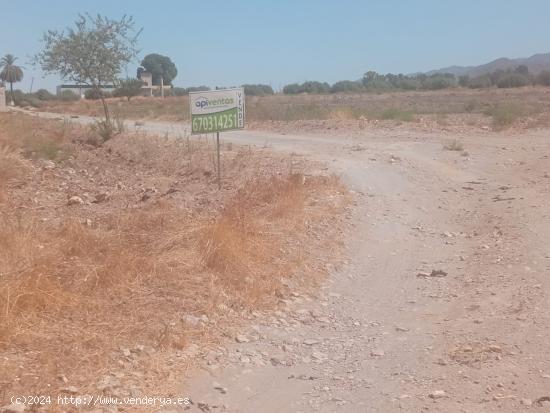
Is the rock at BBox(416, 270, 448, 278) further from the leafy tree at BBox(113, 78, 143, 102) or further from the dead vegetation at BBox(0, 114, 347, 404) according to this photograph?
the leafy tree at BBox(113, 78, 143, 102)

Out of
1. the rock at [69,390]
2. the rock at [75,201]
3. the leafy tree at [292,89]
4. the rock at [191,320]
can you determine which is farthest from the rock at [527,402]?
the leafy tree at [292,89]

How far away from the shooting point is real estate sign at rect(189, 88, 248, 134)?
10.6 m

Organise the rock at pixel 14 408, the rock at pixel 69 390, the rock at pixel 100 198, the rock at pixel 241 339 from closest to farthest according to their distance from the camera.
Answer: the rock at pixel 14 408
the rock at pixel 69 390
the rock at pixel 241 339
the rock at pixel 100 198

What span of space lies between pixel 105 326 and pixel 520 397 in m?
2.92

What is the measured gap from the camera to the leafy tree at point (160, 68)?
99.1m

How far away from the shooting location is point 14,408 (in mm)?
3604

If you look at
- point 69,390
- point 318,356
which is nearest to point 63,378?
point 69,390

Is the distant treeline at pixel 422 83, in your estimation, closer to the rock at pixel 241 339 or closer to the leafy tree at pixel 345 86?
the leafy tree at pixel 345 86

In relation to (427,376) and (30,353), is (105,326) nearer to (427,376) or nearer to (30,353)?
(30,353)

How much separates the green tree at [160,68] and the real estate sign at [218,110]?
90261 millimetres

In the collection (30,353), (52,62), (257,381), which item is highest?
(52,62)

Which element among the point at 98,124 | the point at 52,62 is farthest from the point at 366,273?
the point at 52,62

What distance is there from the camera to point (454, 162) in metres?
14.8

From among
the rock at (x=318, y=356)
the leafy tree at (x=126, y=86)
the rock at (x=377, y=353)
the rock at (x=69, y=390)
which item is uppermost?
the leafy tree at (x=126, y=86)
